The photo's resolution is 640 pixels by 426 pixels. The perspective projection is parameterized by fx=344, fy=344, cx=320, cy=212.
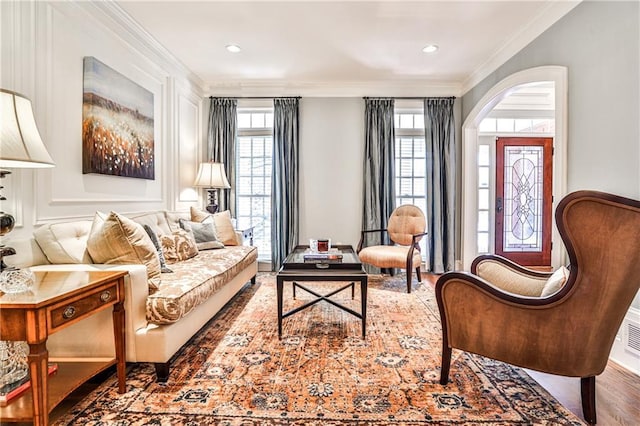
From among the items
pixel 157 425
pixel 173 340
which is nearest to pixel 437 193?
pixel 173 340

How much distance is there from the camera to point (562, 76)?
2.74 meters

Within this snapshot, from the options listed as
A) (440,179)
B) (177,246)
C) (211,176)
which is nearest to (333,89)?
(440,179)

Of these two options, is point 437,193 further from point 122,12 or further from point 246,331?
point 122,12

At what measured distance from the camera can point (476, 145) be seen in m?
4.73

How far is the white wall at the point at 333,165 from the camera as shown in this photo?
194 inches

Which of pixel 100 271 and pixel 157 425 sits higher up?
pixel 100 271

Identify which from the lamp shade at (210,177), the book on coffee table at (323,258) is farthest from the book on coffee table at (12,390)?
the lamp shade at (210,177)

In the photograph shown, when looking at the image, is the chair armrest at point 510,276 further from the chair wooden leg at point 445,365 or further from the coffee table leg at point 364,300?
the coffee table leg at point 364,300

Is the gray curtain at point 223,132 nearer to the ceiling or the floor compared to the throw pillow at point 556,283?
nearer to the ceiling

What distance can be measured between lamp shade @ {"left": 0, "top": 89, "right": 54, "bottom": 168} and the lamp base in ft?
9.45

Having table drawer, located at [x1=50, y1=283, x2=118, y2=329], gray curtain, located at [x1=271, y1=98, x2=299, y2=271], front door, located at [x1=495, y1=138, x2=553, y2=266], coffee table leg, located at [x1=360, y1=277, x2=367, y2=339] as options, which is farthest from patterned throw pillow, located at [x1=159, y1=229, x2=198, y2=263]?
front door, located at [x1=495, y1=138, x2=553, y2=266]

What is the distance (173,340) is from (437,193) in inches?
152

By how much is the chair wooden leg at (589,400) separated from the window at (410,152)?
3.41 m

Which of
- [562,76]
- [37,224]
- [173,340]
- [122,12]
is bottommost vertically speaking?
[173,340]
